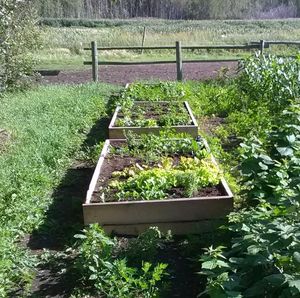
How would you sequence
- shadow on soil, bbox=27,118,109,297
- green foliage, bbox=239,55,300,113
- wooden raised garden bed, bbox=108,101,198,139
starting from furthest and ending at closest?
green foliage, bbox=239,55,300,113
wooden raised garden bed, bbox=108,101,198,139
shadow on soil, bbox=27,118,109,297

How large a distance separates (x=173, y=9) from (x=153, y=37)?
10512 millimetres

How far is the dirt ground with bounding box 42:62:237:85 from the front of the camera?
1614 centimetres

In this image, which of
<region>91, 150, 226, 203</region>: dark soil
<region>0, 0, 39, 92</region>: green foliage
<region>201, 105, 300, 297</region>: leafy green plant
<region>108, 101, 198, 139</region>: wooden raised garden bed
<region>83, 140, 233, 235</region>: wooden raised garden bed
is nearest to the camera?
<region>201, 105, 300, 297</region>: leafy green plant

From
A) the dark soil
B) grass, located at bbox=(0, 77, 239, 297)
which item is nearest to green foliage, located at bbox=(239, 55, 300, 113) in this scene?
grass, located at bbox=(0, 77, 239, 297)

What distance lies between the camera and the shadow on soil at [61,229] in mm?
4086

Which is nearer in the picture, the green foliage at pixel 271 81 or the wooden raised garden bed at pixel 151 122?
the wooden raised garden bed at pixel 151 122

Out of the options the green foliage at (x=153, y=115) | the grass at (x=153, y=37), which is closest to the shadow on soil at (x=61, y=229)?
the green foliage at (x=153, y=115)

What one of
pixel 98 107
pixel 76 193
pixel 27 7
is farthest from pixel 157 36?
pixel 76 193

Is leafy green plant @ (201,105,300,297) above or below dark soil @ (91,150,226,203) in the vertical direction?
above

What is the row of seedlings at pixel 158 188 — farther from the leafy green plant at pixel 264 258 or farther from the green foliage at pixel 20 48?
the green foliage at pixel 20 48

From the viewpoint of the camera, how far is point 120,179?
18.9 feet

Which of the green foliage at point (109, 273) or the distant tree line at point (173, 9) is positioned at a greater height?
the green foliage at point (109, 273)

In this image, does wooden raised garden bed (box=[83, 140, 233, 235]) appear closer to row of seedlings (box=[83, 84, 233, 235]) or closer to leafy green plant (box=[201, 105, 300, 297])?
row of seedlings (box=[83, 84, 233, 235])

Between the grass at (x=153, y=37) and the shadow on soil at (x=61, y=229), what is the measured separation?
11107 millimetres
